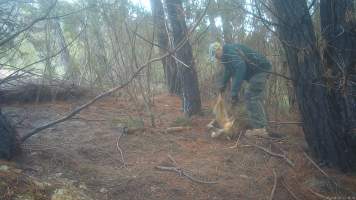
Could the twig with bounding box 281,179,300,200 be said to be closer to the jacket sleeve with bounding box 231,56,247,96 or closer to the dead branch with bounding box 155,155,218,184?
the dead branch with bounding box 155,155,218,184

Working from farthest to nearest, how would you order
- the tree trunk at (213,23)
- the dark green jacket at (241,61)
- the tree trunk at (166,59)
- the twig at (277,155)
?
the tree trunk at (166,59), the tree trunk at (213,23), the dark green jacket at (241,61), the twig at (277,155)

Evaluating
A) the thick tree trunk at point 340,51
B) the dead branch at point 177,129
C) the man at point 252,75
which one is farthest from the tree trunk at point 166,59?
the thick tree trunk at point 340,51

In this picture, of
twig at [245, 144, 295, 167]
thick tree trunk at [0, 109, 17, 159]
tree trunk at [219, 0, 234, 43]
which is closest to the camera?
thick tree trunk at [0, 109, 17, 159]

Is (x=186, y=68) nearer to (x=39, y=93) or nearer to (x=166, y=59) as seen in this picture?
(x=166, y=59)

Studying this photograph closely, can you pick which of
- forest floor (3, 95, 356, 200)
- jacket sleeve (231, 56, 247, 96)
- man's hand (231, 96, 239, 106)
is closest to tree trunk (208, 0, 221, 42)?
jacket sleeve (231, 56, 247, 96)

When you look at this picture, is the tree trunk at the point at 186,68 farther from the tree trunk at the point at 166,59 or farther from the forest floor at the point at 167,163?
the forest floor at the point at 167,163

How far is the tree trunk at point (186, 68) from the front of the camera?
21.0 ft

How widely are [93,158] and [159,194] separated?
1.11 meters

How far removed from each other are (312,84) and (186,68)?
2.73 meters

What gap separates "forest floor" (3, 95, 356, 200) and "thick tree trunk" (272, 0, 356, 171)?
0.25 meters

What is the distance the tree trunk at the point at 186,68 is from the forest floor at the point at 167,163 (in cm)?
62

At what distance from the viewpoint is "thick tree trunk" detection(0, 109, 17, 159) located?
3.67 metres

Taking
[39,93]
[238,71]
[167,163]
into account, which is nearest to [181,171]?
[167,163]

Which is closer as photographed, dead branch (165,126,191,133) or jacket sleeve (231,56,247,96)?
jacket sleeve (231,56,247,96)
